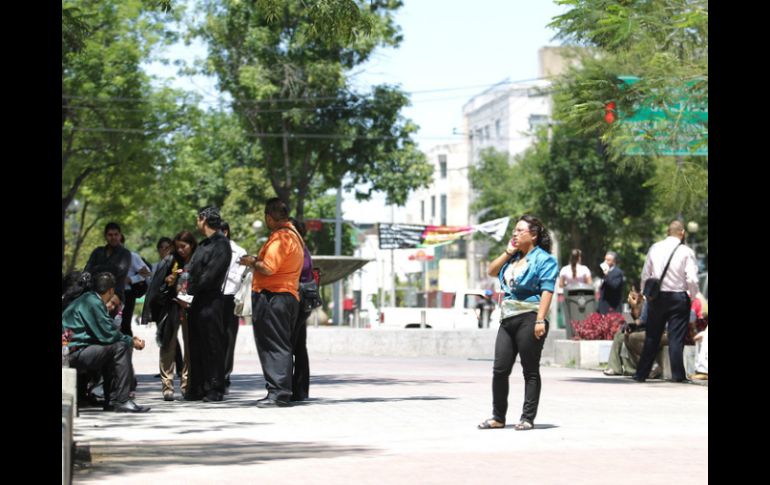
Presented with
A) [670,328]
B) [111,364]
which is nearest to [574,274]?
[670,328]

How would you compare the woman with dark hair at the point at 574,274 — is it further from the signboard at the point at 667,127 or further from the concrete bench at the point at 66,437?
the concrete bench at the point at 66,437

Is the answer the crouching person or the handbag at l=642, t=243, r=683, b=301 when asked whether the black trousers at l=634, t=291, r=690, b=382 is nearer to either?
the handbag at l=642, t=243, r=683, b=301

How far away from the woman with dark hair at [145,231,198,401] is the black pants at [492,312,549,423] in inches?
160

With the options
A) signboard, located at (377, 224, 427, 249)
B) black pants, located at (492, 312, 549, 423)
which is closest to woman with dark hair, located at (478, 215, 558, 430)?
black pants, located at (492, 312, 549, 423)

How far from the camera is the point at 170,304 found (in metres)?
14.9

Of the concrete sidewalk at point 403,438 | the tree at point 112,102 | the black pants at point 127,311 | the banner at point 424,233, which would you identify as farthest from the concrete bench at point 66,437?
the tree at point 112,102

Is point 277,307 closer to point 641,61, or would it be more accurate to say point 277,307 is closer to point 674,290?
point 674,290

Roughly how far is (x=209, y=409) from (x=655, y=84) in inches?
279

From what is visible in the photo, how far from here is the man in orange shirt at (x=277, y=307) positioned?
13602 mm

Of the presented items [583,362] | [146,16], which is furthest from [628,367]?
[146,16]

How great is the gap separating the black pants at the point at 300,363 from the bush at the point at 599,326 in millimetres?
7421

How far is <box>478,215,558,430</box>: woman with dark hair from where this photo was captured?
450 inches

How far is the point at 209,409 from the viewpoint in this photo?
527 inches
